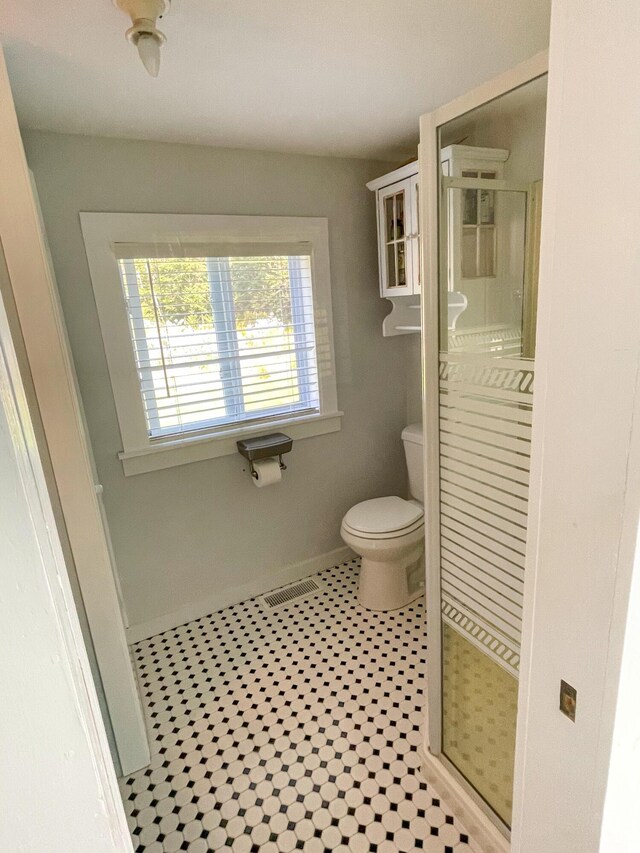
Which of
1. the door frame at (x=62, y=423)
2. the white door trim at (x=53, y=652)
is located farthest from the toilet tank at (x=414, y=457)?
the white door trim at (x=53, y=652)

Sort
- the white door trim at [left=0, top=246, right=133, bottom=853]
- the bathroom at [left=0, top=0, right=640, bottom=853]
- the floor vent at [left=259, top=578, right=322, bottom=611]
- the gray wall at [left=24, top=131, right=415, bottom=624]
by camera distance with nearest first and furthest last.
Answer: the white door trim at [left=0, top=246, right=133, bottom=853], the bathroom at [left=0, top=0, right=640, bottom=853], the gray wall at [left=24, top=131, right=415, bottom=624], the floor vent at [left=259, top=578, right=322, bottom=611]

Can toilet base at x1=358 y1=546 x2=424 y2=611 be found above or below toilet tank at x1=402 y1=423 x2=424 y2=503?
below

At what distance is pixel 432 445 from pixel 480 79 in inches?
50.3

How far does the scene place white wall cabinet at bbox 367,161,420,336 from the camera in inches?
78.0

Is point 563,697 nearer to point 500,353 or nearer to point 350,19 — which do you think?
point 500,353

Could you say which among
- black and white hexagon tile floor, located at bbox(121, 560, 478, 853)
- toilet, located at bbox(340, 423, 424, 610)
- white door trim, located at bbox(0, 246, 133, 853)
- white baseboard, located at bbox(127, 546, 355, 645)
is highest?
white door trim, located at bbox(0, 246, 133, 853)

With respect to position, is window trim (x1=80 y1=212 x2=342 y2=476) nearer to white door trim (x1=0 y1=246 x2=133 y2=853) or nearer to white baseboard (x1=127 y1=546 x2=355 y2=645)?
white baseboard (x1=127 y1=546 x2=355 y2=645)

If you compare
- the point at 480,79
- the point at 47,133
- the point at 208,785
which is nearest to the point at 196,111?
the point at 47,133

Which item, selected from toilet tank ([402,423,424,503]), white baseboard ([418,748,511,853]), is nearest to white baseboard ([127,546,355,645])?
toilet tank ([402,423,424,503])

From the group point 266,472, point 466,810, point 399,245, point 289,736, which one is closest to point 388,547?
point 266,472

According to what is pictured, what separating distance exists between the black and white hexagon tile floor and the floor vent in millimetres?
47

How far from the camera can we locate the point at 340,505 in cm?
261

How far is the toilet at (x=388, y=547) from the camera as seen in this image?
2137 millimetres

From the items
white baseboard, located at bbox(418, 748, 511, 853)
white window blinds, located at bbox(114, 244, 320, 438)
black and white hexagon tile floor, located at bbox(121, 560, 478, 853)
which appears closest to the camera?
white baseboard, located at bbox(418, 748, 511, 853)
